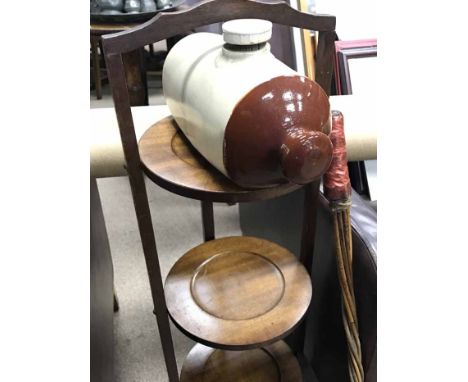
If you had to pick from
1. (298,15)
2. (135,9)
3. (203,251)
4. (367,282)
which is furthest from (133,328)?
(135,9)

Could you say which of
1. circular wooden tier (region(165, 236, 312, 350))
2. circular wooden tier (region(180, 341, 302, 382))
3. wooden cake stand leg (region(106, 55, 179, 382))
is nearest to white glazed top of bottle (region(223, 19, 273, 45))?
wooden cake stand leg (region(106, 55, 179, 382))

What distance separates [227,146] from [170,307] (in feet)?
1.29

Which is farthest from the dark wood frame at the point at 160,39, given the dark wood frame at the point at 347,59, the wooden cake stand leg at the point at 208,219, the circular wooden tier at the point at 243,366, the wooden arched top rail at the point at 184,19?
the dark wood frame at the point at 347,59

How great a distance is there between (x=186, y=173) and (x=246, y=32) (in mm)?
232

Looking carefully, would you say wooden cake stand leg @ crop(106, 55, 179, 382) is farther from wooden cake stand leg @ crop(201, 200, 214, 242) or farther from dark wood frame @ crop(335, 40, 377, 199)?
dark wood frame @ crop(335, 40, 377, 199)

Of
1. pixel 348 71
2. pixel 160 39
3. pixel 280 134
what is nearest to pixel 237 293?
pixel 280 134

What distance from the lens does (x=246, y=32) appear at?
0.69m

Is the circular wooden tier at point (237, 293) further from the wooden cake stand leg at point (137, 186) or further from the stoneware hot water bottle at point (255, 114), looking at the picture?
the stoneware hot water bottle at point (255, 114)

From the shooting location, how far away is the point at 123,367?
148 centimetres

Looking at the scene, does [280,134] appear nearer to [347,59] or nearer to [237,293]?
[237,293]

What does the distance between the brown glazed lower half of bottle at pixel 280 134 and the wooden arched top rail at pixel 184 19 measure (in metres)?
0.10

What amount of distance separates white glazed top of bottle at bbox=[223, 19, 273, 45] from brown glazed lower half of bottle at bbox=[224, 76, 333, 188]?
9 cm

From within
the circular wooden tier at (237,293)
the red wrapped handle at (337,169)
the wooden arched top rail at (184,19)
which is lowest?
the circular wooden tier at (237,293)

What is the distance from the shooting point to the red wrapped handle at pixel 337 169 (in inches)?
33.9
